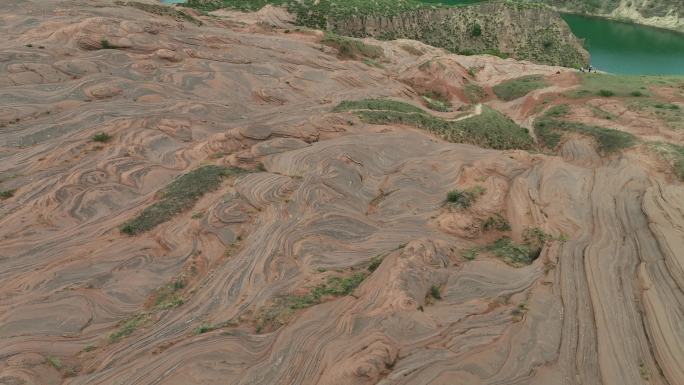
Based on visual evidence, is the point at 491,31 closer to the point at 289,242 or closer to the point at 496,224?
the point at 496,224

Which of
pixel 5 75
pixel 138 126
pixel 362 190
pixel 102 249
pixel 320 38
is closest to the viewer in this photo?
pixel 102 249

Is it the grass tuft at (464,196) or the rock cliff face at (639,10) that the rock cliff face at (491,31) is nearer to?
the rock cliff face at (639,10)

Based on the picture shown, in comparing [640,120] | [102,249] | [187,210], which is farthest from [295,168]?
[640,120]

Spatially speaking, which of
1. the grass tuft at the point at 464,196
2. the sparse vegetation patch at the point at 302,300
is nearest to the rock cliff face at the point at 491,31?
the grass tuft at the point at 464,196

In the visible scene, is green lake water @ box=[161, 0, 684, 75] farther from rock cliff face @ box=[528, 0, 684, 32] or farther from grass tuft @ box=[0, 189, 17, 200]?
grass tuft @ box=[0, 189, 17, 200]

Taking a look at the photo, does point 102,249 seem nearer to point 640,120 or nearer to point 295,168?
point 295,168

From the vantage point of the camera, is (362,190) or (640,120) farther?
(640,120)
